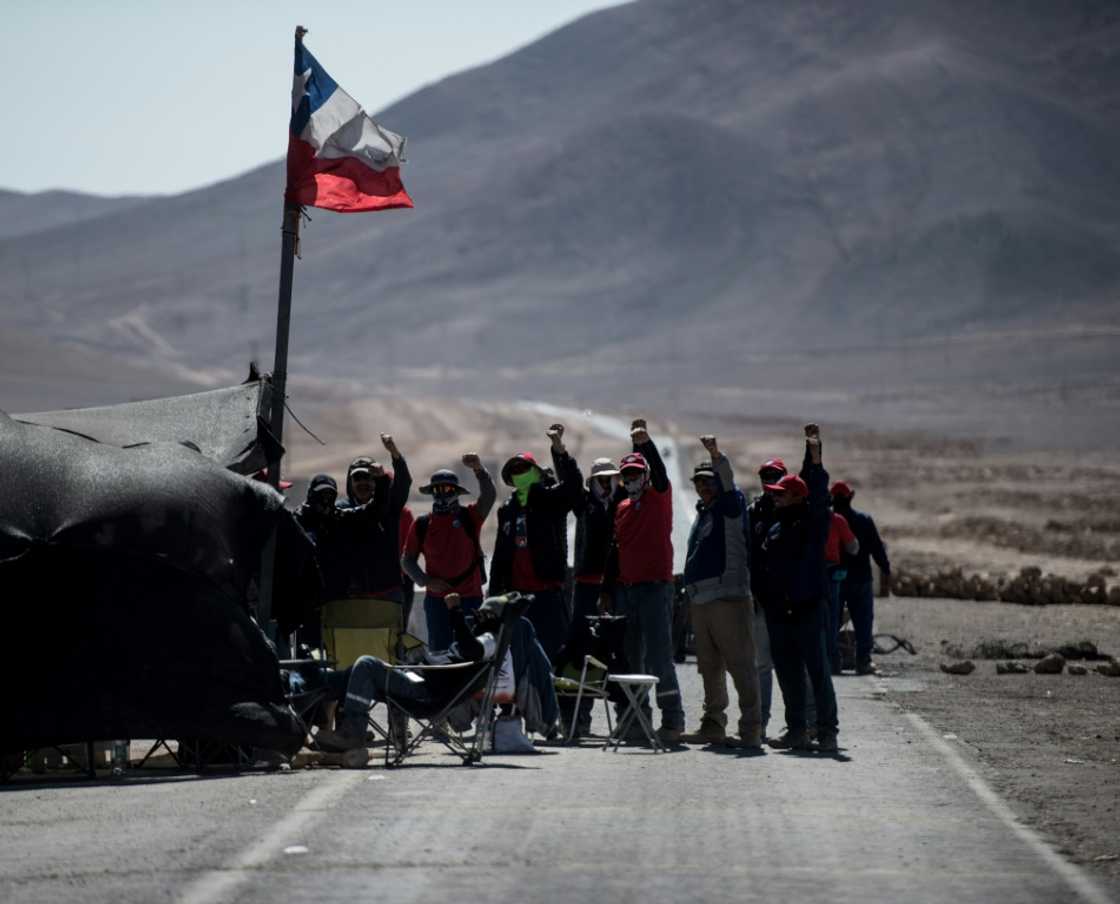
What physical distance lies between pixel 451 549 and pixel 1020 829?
5130 mm

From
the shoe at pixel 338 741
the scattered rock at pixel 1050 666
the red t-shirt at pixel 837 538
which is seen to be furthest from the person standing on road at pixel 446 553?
the scattered rock at pixel 1050 666

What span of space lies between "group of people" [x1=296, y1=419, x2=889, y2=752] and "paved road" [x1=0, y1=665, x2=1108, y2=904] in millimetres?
1016

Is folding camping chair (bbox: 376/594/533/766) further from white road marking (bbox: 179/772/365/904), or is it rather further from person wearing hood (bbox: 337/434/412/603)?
person wearing hood (bbox: 337/434/412/603)

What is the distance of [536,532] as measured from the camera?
1333cm

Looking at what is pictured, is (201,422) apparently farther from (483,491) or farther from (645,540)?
(645,540)

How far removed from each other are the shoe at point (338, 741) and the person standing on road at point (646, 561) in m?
2.04

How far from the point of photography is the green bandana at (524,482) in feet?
43.8

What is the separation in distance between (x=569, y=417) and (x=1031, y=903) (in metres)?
108

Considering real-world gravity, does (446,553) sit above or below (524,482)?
below

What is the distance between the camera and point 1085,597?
28859 millimetres

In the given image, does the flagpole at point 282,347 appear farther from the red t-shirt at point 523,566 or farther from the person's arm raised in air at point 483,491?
the red t-shirt at point 523,566

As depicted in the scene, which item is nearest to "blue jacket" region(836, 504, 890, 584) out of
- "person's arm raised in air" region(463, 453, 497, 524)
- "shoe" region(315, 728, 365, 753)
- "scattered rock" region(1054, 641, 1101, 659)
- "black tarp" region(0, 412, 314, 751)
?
"scattered rock" region(1054, 641, 1101, 659)

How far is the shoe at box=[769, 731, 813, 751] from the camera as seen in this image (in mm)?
12703

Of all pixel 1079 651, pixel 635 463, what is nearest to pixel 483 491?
pixel 635 463
